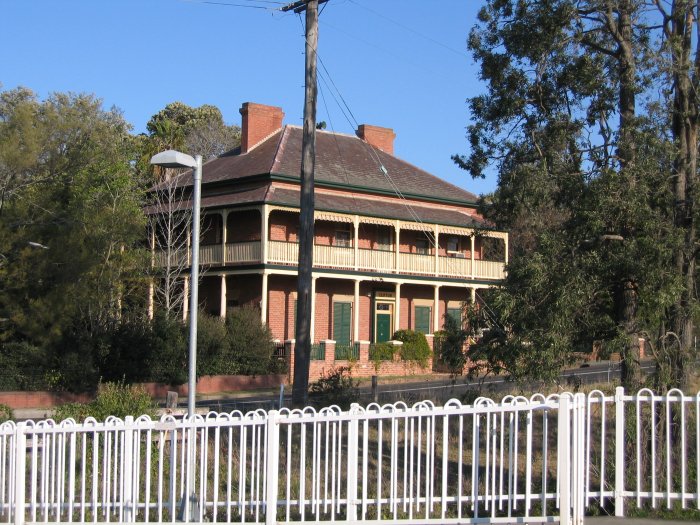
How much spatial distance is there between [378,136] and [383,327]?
33.8ft

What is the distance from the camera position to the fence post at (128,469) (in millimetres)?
9406

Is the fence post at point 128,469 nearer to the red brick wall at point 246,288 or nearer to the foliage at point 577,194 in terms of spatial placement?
the foliage at point 577,194

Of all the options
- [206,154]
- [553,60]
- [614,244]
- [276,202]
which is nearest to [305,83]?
[553,60]

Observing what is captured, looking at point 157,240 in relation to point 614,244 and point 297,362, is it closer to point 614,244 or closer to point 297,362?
point 297,362

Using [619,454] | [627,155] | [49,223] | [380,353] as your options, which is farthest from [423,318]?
[619,454]

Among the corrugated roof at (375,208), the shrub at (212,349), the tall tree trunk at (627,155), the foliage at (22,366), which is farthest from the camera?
the corrugated roof at (375,208)

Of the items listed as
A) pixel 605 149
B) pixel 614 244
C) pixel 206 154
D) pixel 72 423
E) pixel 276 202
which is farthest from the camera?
pixel 206 154

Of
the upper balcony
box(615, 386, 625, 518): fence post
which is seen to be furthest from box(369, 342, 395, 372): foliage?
box(615, 386, 625, 518): fence post

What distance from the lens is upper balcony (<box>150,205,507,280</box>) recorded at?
34062mm

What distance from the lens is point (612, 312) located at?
11.5 meters

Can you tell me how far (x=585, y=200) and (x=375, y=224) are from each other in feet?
85.7

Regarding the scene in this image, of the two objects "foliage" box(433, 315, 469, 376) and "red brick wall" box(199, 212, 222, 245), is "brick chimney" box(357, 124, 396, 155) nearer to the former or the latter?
"red brick wall" box(199, 212, 222, 245)

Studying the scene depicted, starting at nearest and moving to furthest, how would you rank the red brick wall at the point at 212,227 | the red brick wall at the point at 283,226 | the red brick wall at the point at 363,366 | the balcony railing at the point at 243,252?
the red brick wall at the point at 363,366 → the balcony railing at the point at 243,252 → the red brick wall at the point at 283,226 → the red brick wall at the point at 212,227

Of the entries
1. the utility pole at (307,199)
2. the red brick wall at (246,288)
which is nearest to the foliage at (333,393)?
the utility pole at (307,199)
